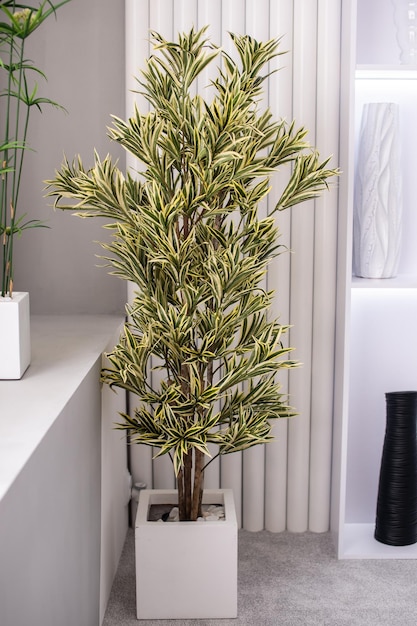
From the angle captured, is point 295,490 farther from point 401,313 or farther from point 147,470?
point 401,313

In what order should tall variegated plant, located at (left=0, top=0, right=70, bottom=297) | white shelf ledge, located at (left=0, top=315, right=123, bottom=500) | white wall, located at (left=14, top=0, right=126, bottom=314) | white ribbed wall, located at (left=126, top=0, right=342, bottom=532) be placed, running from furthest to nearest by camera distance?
white wall, located at (left=14, top=0, right=126, bottom=314) → white ribbed wall, located at (left=126, top=0, right=342, bottom=532) → tall variegated plant, located at (left=0, top=0, right=70, bottom=297) → white shelf ledge, located at (left=0, top=315, right=123, bottom=500)

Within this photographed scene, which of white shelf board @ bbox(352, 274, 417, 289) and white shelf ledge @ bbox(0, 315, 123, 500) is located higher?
white shelf board @ bbox(352, 274, 417, 289)

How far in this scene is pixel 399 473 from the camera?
2570mm

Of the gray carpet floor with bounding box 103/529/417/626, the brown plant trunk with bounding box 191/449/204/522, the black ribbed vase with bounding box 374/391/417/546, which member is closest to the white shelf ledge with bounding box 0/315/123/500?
the brown plant trunk with bounding box 191/449/204/522

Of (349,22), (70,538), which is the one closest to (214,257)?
(70,538)

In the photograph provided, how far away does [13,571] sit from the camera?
1.16 m

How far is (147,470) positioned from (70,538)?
3.42ft

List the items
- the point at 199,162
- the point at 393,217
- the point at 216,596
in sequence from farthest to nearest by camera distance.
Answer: the point at 393,217 → the point at 216,596 → the point at 199,162

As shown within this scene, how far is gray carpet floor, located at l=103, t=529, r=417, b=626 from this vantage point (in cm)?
222

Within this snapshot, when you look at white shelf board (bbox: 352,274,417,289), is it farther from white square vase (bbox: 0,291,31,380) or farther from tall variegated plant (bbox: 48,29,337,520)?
white square vase (bbox: 0,291,31,380)

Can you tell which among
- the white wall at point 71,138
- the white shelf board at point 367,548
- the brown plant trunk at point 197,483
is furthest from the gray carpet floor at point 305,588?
the white wall at point 71,138

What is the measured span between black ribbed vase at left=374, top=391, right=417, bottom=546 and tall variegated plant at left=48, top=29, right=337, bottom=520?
546 mm

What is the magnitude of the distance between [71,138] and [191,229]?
806 millimetres

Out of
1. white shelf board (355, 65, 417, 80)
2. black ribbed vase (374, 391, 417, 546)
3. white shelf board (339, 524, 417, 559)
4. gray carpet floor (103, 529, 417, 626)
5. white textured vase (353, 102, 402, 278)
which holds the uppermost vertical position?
white shelf board (355, 65, 417, 80)
